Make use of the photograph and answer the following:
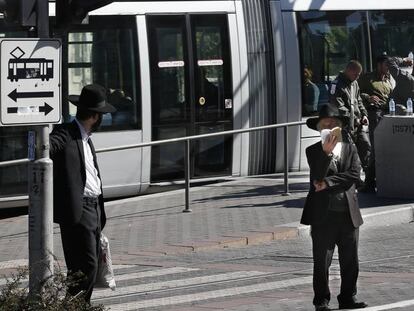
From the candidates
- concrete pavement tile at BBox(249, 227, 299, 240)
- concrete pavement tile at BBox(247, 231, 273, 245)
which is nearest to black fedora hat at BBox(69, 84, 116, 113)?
concrete pavement tile at BBox(247, 231, 273, 245)

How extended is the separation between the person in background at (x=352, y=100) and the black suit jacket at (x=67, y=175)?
26.2ft

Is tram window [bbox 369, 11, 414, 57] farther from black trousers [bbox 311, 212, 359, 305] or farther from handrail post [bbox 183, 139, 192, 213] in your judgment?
black trousers [bbox 311, 212, 359, 305]

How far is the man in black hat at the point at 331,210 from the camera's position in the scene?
29.7ft

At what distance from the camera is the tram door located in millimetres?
17375

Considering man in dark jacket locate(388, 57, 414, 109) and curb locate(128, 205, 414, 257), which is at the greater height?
man in dark jacket locate(388, 57, 414, 109)

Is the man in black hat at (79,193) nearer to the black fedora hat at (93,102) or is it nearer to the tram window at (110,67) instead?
the black fedora hat at (93,102)

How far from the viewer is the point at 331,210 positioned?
357 inches

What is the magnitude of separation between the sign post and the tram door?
8965mm

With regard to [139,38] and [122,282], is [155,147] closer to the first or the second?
[139,38]

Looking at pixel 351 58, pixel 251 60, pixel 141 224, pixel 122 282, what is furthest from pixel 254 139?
pixel 122 282

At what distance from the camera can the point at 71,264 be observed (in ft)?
27.9

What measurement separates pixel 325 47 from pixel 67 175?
11.7 m

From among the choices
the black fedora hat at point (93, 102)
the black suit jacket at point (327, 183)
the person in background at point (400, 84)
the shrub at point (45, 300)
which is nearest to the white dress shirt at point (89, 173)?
the black fedora hat at point (93, 102)

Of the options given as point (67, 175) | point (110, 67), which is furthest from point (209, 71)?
point (67, 175)
